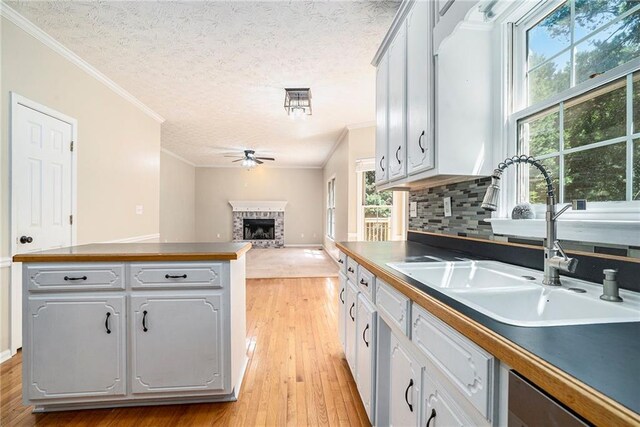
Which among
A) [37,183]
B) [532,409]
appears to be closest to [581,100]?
[532,409]

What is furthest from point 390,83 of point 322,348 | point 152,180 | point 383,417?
point 152,180

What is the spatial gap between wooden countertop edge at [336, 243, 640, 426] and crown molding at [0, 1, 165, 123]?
12.0ft

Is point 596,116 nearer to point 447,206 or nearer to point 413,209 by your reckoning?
point 447,206

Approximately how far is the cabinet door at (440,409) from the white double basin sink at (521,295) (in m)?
0.26

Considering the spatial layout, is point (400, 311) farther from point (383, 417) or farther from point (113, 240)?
point (113, 240)

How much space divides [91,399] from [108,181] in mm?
2694

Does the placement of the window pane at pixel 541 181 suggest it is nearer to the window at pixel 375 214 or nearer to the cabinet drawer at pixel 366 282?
the cabinet drawer at pixel 366 282

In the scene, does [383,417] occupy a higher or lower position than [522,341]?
lower

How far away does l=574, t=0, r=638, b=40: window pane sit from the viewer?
1.00 m

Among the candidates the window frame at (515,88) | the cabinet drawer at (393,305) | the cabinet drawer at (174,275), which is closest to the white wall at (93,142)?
the cabinet drawer at (174,275)

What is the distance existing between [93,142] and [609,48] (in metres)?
4.28

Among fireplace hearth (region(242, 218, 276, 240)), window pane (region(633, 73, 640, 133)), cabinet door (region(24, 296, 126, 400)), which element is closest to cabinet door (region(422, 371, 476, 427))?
window pane (region(633, 73, 640, 133))

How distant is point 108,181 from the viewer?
3.47 metres

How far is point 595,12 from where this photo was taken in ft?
3.59
